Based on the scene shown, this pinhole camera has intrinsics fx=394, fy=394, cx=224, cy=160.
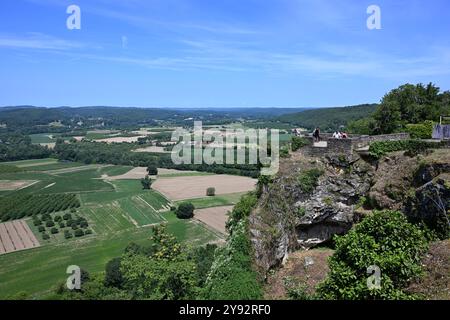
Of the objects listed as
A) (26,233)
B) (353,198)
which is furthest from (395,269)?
(26,233)

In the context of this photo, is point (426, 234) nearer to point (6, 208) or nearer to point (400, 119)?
point (400, 119)

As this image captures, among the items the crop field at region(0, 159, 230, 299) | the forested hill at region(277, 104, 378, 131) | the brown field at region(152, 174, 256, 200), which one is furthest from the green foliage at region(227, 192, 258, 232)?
the forested hill at region(277, 104, 378, 131)

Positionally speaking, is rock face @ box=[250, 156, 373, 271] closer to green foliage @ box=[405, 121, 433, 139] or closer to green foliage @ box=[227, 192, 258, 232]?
green foliage @ box=[227, 192, 258, 232]

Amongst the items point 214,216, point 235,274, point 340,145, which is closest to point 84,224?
point 214,216

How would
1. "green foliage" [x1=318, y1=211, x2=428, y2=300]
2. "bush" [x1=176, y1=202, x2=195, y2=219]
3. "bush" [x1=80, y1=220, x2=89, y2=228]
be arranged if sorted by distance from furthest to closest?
"bush" [x1=176, y1=202, x2=195, y2=219] < "bush" [x1=80, y1=220, x2=89, y2=228] < "green foliage" [x1=318, y1=211, x2=428, y2=300]

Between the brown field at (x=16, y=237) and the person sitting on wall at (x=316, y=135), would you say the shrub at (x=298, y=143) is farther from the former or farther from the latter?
the brown field at (x=16, y=237)

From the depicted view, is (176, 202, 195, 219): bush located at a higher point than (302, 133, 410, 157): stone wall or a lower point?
lower

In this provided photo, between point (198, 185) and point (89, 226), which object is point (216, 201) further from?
point (89, 226)
